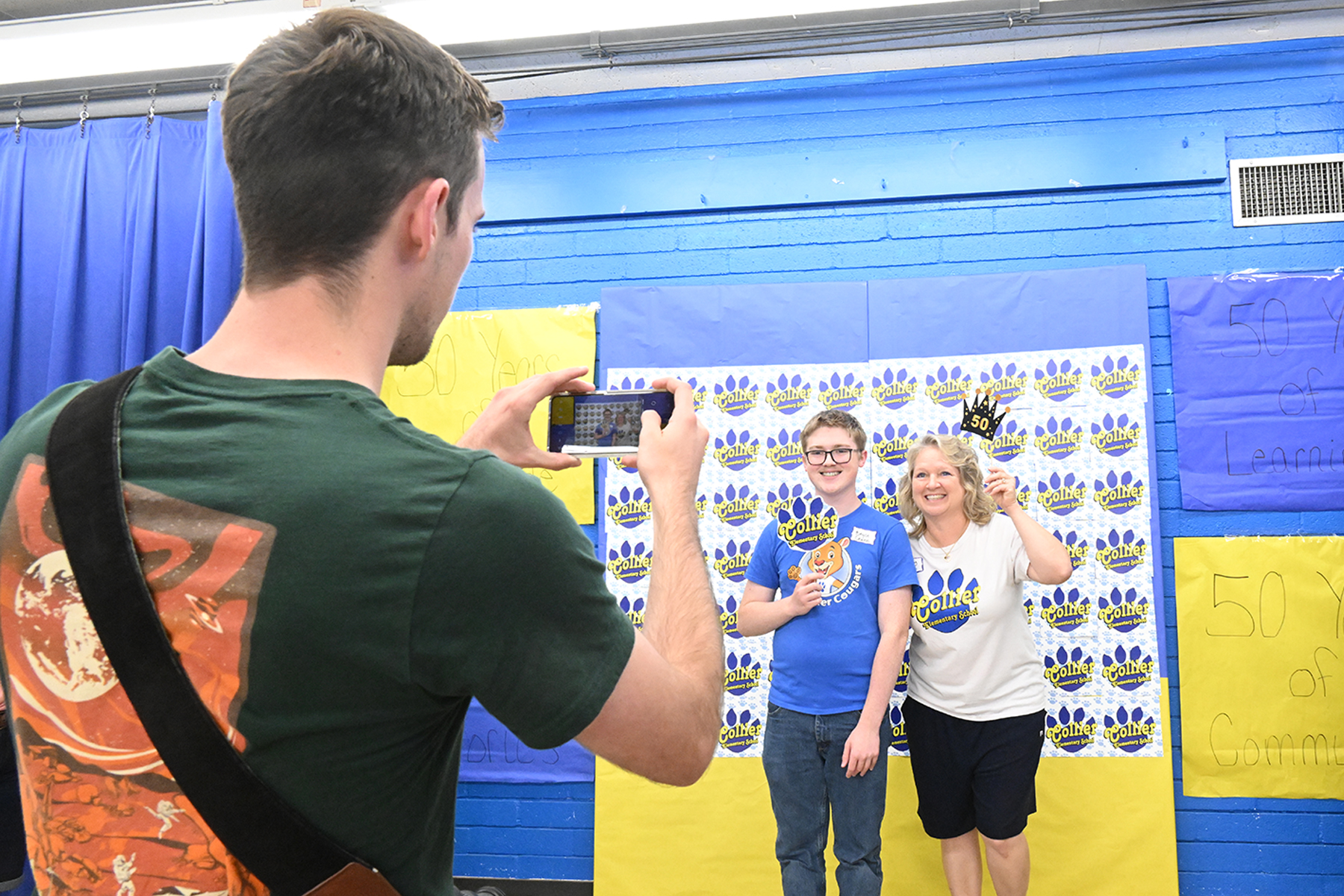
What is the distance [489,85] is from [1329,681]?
3.99 metres

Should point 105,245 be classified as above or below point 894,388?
above

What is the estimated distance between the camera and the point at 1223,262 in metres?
3.49

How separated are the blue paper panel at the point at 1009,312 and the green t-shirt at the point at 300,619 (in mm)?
3216

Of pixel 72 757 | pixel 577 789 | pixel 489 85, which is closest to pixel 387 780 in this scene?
pixel 72 757

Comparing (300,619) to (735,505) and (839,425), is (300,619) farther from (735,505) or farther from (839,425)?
(735,505)

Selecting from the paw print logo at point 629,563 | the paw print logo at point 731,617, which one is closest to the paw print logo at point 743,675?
the paw print logo at point 731,617

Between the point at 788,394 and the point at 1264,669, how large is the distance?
78.6 inches

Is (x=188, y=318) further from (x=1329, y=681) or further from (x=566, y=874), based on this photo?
(x=1329, y=681)

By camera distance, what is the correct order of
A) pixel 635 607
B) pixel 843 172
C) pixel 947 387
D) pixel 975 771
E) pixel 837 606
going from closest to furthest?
1. pixel 975 771
2. pixel 837 606
3. pixel 947 387
4. pixel 635 607
5. pixel 843 172

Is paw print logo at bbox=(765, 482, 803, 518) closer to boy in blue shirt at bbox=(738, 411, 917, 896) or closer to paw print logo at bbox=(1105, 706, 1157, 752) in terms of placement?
boy in blue shirt at bbox=(738, 411, 917, 896)

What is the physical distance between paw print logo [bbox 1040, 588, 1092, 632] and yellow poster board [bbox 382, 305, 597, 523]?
1823 mm

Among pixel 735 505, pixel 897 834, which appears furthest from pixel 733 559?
pixel 897 834

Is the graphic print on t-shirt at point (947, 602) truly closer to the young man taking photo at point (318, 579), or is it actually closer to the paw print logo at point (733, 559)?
the paw print logo at point (733, 559)

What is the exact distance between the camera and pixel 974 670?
3.04 metres
